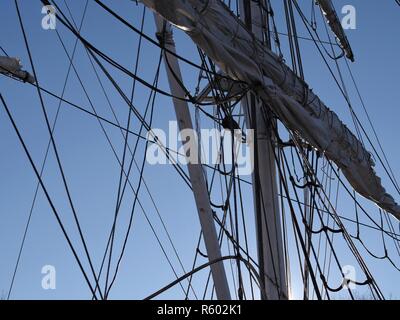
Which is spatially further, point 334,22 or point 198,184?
point 334,22

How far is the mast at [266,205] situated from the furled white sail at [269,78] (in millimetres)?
356

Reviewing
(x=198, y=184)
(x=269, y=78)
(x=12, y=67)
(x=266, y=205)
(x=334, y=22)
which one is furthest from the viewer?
(x=334, y=22)

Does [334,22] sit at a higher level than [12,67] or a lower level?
higher

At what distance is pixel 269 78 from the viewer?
636 cm

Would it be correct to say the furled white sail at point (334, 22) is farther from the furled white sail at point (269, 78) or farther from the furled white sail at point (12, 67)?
the furled white sail at point (12, 67)

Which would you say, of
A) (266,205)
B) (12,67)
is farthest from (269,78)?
(12,67)

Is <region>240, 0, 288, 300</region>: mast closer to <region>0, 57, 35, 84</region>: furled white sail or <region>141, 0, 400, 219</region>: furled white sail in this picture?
<region>141, 0, 400, 219</region>: furled white sail

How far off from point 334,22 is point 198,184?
7.11m

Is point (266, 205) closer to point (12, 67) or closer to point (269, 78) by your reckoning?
point (269, 78)

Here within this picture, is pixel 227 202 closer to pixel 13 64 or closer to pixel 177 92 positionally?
pixel 177 92

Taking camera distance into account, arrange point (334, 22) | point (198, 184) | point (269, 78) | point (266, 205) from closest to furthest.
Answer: point (198, 184) → point (266, 205) → point (269, 78) → point (334, 22)

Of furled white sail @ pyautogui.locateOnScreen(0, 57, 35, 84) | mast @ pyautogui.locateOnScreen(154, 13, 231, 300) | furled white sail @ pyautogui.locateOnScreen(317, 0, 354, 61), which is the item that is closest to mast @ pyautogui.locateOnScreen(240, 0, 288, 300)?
mast @ pyautogui.locateOnScreen(154, 13, 231, 300)

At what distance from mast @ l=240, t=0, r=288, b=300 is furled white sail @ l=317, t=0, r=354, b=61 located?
15.7 ft
